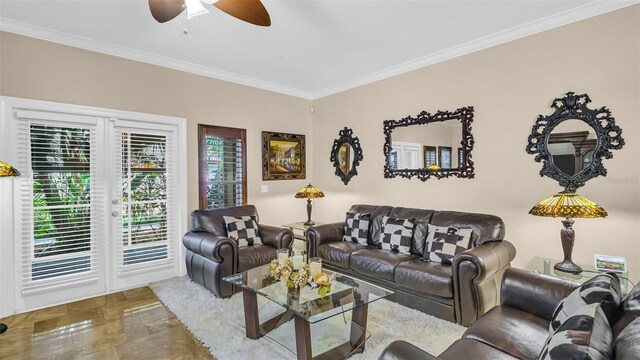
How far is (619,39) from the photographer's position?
2.65 metres

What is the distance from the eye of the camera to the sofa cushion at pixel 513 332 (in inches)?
61.5

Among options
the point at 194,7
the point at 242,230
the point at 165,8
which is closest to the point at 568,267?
the point at 242,230

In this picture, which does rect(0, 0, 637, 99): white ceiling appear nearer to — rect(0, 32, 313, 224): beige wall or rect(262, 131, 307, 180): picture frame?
rect(0, 32, 313, 224): beige wall

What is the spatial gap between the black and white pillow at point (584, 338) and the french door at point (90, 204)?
399 centimetres

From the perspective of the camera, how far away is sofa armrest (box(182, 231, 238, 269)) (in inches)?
127

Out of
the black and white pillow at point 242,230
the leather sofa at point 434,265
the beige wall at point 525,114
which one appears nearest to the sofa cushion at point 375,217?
the leather sofa at point 434,265

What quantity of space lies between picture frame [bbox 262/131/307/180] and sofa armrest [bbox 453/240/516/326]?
315cm

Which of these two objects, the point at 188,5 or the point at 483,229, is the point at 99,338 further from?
the point at 483,229

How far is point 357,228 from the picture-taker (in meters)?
3.96

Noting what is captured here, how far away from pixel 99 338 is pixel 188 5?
2.70m

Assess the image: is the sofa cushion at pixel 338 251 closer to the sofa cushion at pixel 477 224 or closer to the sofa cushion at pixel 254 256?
the sofa cushion at pixel 254 256

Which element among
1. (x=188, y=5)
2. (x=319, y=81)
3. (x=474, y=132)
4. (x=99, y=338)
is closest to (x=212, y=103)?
(x=319, y=81)

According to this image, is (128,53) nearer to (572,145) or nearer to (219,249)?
(219,249)

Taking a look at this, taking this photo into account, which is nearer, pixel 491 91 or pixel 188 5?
pixel 188 5
